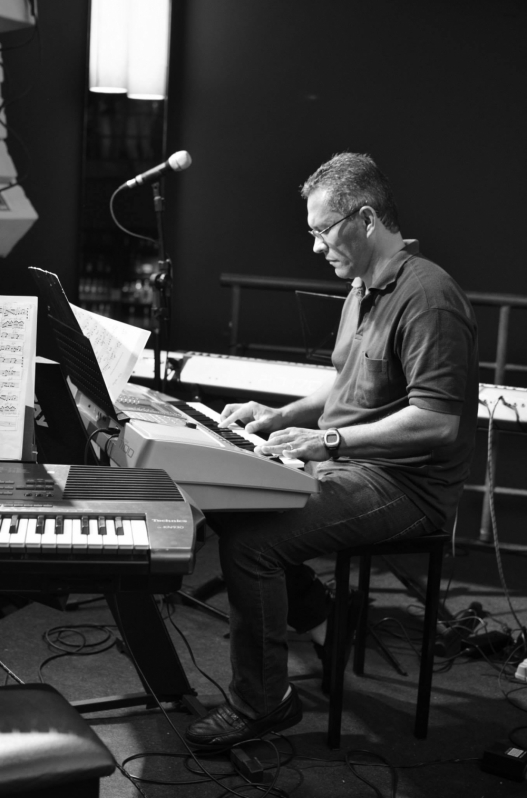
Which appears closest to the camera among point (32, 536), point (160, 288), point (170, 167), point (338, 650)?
point (32, 536)

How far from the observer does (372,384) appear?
7.22 feet

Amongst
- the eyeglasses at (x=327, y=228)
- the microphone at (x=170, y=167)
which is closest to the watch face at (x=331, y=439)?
the eyeglasses at (x=327, y=228)

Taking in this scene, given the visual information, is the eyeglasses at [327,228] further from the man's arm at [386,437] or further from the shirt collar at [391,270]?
the man's arm at [386,437]

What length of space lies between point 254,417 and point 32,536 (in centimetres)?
119

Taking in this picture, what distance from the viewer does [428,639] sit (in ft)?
7.27

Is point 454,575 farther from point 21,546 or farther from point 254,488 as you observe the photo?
point 21,546

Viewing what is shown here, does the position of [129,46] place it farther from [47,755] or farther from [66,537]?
[47,755]

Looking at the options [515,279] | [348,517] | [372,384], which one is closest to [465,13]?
[515,279]

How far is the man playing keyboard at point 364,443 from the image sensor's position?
79.7 inches

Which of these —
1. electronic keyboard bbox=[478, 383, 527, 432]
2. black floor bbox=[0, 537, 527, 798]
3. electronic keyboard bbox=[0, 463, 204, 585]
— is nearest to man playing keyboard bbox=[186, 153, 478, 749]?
black floor bbox=[0, 537, 527, 798]

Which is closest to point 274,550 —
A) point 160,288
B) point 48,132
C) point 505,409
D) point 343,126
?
point 160,288

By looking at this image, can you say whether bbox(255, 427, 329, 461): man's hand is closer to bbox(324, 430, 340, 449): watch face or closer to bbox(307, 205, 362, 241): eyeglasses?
bbox(324, 430, 340, 449): watch face

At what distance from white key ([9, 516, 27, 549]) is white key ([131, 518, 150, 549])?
161 millimetres

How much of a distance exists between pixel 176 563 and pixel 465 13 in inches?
184
